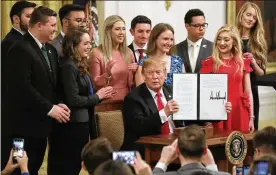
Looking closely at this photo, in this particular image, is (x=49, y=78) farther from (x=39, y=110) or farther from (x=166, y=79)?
(x=166, y=79)

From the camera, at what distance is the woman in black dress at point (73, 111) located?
257 inches

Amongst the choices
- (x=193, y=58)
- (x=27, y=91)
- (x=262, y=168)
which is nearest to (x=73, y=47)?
(x=27, y=91)

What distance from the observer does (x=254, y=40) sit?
7.74 metres

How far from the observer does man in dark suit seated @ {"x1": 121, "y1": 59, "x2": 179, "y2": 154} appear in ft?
21.4

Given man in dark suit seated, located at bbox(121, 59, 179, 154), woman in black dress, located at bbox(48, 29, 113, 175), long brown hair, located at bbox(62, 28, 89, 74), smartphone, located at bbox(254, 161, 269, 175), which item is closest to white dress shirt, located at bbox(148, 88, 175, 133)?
man in dark suit seated, located at bbox(121, 59, 179, 154)

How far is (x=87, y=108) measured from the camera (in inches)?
264

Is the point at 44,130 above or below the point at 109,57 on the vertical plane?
below

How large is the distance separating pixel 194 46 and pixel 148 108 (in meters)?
1.38

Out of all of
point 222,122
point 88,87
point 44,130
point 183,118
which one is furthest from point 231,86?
point 44,130

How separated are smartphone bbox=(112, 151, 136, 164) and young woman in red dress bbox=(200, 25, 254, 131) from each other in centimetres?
312

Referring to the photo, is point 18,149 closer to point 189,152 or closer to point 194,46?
point 189,152

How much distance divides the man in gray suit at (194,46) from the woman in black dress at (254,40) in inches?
14.7

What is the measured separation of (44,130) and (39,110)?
0.17 m
